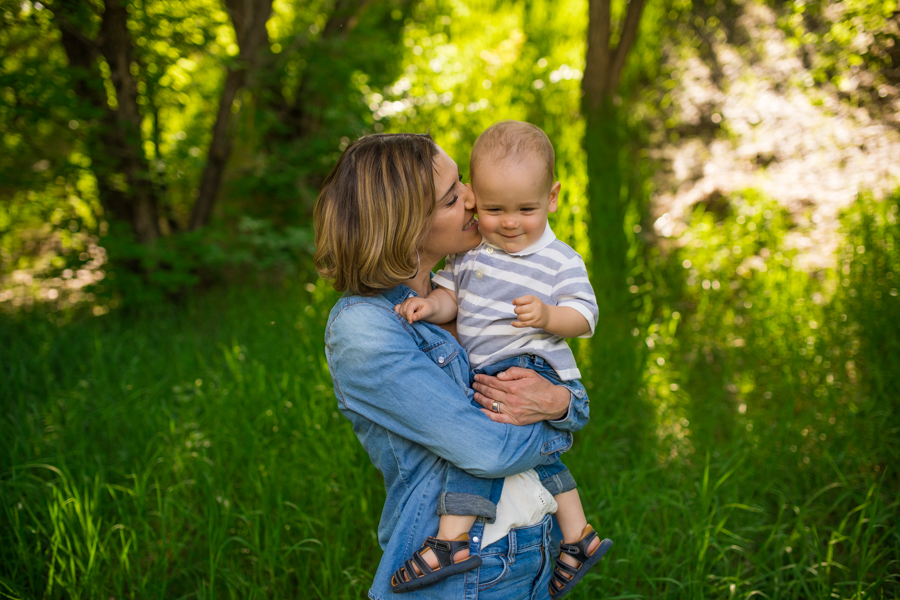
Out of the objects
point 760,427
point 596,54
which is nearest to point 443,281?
point 760,427

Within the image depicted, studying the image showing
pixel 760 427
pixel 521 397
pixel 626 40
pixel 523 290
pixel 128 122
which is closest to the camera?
pixel 521 397

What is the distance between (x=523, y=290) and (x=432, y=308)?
0.25 metres

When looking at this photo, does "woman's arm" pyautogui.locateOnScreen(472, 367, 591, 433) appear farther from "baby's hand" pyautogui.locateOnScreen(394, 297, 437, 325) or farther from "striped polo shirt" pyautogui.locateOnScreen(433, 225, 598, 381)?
"baby's hand" pyautogui.locateOnScreen(394, 297, 437, 325)

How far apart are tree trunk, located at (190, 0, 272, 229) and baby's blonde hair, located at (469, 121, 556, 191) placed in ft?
9.74

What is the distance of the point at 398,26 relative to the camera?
21.0 feet

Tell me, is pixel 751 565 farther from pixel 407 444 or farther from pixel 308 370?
pixel 308 370

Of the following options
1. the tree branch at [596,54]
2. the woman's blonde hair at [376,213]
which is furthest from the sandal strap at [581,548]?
the tree branch at [596,54]

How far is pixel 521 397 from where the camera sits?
1420 millimetres

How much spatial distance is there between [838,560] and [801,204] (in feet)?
7.69

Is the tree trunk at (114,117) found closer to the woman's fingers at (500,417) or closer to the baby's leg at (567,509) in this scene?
the woman's fingers at (500,417)

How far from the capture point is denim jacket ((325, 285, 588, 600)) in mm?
1317

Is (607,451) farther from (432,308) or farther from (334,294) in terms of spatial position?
(334,294)

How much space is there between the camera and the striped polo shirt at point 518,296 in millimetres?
1518

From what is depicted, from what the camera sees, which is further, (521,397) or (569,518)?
(569,518)
